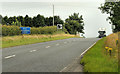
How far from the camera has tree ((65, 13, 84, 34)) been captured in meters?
94.2

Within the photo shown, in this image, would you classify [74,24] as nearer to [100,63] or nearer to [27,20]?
[27,20]

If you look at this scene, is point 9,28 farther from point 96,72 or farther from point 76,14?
point 76,14

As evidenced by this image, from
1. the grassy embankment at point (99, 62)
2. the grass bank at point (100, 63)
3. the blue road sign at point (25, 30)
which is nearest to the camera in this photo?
the grass bank at point (100, 63)

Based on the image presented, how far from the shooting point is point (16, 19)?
325 ft

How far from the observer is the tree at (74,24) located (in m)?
94.2

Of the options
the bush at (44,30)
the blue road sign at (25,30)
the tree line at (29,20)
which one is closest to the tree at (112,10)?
the bush at (44,30)

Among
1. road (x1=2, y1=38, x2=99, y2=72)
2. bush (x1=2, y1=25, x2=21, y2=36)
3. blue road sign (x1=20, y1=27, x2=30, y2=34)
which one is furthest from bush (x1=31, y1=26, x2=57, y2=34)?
road (x1=2, y1=38, x2=99, y2=72)

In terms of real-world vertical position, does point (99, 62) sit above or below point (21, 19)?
below

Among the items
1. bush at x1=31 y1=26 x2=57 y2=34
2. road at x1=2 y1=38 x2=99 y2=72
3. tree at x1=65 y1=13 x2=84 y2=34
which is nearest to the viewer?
road at x1=2 y1=38 x2=99 y2=72

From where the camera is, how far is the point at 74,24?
95.8 meters

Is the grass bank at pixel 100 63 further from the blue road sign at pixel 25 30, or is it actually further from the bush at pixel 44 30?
the bush at pixel 44 30

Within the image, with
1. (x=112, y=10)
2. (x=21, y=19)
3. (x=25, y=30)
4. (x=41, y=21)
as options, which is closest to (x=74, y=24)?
(x=41, y=21)

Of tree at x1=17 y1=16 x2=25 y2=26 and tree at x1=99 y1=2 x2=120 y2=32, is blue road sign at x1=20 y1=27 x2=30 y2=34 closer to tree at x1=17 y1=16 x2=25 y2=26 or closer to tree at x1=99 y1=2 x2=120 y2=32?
tree at x1=99 y1=2 x2=120 y2=32

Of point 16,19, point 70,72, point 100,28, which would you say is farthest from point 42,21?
point 70,72
